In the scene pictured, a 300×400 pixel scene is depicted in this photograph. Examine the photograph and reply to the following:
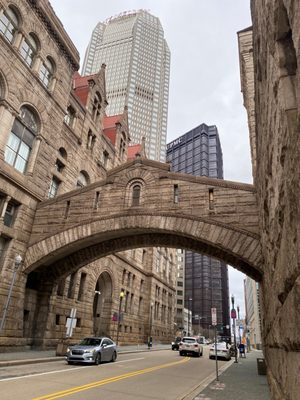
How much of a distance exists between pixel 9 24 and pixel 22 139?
6.95 meters

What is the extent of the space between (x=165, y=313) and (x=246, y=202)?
44.1 meters

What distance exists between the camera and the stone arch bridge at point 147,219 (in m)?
15.1

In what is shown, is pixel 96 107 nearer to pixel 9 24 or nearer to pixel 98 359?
pixel 9 24

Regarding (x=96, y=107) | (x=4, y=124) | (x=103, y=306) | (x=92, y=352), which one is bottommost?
(x=92, y=352)

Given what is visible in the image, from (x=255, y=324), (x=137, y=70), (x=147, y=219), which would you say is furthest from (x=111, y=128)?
(x=137, y=70)

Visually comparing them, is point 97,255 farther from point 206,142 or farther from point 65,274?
point 206,142

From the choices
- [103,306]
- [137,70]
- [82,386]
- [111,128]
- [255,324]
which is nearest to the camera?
[82,386]

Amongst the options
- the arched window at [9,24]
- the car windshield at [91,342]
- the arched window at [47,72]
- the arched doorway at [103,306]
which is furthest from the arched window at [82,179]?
the car windshield at [91,342]

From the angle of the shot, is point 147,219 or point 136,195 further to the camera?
point 136,195

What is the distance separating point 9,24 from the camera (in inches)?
747

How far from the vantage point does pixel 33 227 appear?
19.5m

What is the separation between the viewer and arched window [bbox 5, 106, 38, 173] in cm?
1869

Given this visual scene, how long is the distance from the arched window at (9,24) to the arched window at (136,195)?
1172cm

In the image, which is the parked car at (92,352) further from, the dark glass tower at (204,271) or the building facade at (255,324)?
the dark glass tower at (204,271)
